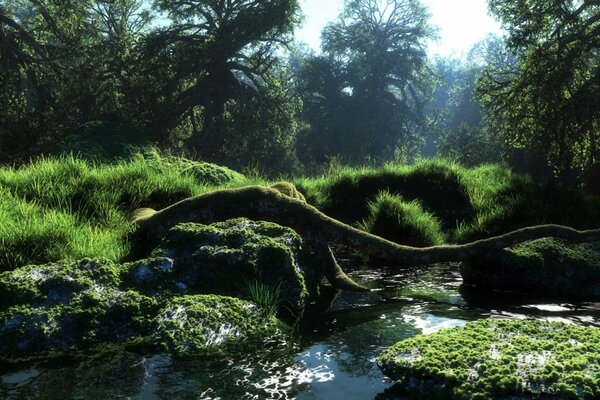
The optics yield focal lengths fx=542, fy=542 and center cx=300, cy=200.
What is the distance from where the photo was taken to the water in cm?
382

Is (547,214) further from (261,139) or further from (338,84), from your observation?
(338,84)

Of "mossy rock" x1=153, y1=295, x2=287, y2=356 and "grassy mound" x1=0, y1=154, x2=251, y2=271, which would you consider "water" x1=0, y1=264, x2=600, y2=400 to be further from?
"grassy mound" x1=0, y1=154, x2=251, y2=271

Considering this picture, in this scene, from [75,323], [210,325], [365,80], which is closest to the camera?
[75,323]

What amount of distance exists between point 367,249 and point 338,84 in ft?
135

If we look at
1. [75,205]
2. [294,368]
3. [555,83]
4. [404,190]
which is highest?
[555,83]

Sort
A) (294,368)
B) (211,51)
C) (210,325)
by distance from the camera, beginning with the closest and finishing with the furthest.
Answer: (294,368) < (210,325) < (211,51)

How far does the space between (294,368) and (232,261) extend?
191 centimetres

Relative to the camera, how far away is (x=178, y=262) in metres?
5.89

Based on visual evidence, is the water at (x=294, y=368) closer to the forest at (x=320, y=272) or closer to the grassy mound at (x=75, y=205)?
the forest at (x=320, y=272)

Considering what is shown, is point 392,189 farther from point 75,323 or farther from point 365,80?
point 365,80

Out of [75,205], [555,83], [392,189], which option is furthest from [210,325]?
[555,83]

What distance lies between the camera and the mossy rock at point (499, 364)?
3.37 metres

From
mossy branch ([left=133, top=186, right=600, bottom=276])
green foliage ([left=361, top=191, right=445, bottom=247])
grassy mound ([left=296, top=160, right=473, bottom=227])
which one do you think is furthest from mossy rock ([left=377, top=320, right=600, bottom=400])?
grassy mound ([left=296, top=160, right=473, bottom=227])

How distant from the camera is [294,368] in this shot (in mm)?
4293
